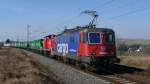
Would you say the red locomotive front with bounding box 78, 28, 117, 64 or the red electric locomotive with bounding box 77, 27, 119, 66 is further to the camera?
the red locomotive front with bounding box 78, 28, 117, 64

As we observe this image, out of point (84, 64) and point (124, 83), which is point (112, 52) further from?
point (124, 83)

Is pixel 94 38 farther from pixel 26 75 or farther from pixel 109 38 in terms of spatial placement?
pixel 26 75

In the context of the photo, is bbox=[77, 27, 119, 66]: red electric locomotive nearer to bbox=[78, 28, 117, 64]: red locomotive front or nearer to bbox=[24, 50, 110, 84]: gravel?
bbox=[78, 28, 117, 64]: red locomotive front

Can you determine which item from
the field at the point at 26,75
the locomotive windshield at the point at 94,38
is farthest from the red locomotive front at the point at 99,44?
the field at the point at 26,75

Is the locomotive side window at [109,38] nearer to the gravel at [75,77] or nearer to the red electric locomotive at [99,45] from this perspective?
the red electric locomotive at [99,45]

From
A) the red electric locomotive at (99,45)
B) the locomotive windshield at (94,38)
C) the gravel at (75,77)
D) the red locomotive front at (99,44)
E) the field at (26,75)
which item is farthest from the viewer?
the locomotive windshield at (94,38)

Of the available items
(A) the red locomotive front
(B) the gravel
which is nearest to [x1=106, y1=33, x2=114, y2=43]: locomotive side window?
(A) the red locomotive front

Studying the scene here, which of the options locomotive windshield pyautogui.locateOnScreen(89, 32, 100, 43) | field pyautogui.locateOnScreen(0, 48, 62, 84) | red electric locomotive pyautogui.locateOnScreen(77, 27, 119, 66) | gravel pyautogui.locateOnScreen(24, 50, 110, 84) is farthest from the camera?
locomotive windshield pyautogui.locateOnScreen(89, 32, 100, 43)

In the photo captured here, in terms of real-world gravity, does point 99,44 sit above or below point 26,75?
above

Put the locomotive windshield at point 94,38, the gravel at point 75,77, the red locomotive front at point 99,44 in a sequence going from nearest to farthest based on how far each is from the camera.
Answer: the gravel at point 75,77 → the red locomotive front at point 99,44 → the locomotive windshield at point 94,38

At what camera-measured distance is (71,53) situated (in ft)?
108

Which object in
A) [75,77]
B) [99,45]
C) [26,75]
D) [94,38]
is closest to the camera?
[26,75]

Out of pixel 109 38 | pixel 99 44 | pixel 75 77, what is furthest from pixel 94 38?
pixel 75 77

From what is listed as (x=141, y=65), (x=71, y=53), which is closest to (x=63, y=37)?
(x=71, y=53)
